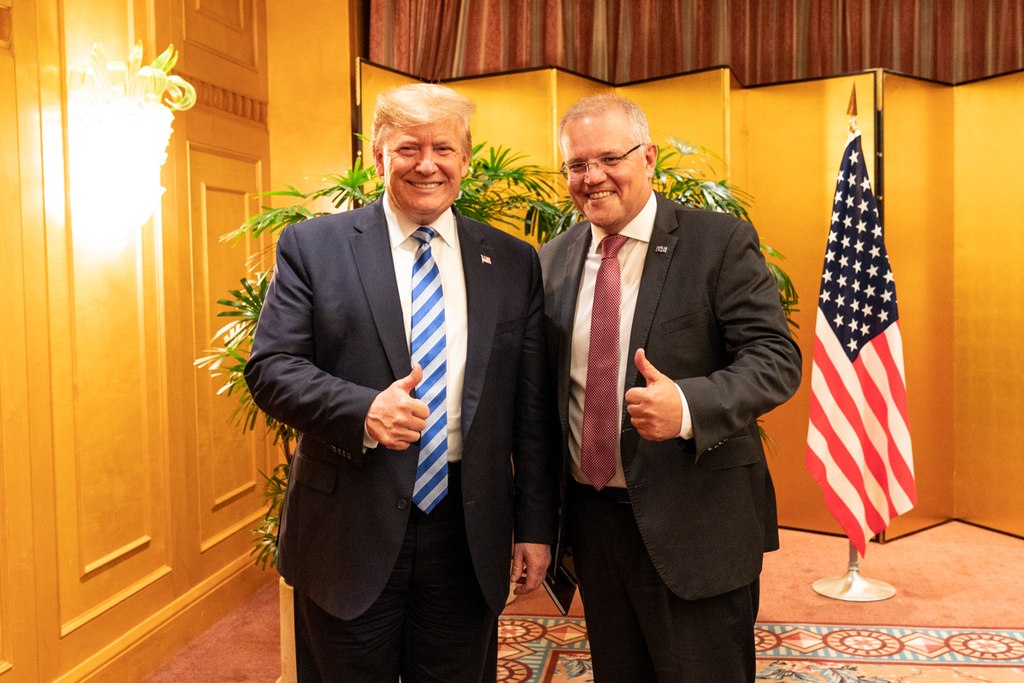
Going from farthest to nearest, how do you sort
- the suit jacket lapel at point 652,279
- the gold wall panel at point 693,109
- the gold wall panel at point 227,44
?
the gold wall panel at point 693,109 → the gold wall panel at point 227,44 → the suit jacket lapel at point 652,279

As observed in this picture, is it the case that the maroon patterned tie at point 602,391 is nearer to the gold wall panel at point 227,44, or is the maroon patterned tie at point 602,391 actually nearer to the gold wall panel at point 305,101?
the gold wall panel at point 227,44

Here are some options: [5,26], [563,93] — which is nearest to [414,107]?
[5,26]

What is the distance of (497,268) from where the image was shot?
2.07m

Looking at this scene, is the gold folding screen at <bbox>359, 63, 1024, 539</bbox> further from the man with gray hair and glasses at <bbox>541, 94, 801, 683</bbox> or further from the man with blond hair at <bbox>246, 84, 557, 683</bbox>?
the man with blond hair at <bbox>246, 84, 557, 683</bbox>

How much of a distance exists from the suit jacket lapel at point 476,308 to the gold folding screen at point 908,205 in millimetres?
2822

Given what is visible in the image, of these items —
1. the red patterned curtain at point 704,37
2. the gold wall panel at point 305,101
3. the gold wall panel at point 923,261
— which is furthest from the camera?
the red patterned curtain at point 704,37

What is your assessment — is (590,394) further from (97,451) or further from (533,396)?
(97,451)

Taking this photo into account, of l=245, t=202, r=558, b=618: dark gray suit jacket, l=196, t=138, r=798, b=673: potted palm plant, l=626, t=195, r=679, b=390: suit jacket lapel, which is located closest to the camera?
l=245, t=202, r=558, b=618: dark gray suit jacket

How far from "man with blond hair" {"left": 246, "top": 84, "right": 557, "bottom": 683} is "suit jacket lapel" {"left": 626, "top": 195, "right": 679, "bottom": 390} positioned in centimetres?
23

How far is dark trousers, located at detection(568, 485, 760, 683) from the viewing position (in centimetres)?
209

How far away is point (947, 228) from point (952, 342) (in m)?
0.60

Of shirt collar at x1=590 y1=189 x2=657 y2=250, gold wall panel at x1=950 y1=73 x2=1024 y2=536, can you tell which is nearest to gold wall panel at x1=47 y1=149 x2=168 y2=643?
shirt collar at x1=590 y1=189 x2=657 y2=250

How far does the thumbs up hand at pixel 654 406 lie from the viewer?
1.82m

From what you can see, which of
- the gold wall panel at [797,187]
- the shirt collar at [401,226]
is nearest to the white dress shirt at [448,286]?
the shirt collar at [401,226]
